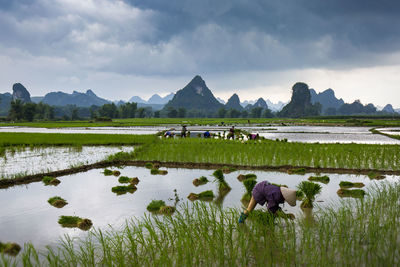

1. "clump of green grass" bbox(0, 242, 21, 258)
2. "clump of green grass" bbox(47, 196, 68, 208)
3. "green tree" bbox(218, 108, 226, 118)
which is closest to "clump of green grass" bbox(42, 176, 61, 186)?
"clump of green grass" bbox(47, 196, 68, 208)

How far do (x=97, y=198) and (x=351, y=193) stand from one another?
6.67 m

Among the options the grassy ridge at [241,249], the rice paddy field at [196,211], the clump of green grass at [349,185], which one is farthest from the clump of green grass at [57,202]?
the clump of green grass at [349,185]

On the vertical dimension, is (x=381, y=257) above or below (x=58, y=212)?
above

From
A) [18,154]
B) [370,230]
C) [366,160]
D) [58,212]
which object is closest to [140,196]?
[58,212]

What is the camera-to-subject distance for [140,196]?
715cm

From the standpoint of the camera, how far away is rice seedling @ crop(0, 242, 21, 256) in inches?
167

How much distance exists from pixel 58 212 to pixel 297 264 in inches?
200

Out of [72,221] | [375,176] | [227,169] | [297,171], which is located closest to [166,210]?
[72,221]

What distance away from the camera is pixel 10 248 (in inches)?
168

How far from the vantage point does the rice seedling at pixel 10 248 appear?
4.25 meters

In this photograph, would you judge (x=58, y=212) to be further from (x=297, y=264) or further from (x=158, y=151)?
(x=158, y=151)

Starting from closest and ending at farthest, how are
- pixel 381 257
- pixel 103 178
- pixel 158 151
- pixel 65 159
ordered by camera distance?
pixel 381 257, pixel 103 178, pixel 65 159, pixel 158 151

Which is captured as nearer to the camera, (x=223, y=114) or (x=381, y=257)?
(x=381, y=257)

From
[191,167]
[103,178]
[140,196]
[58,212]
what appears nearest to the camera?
[58,212]
